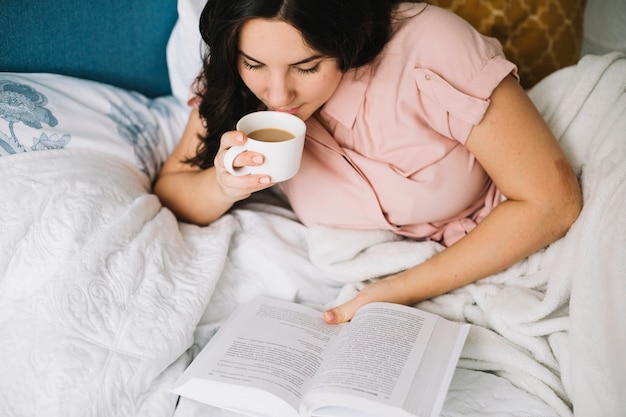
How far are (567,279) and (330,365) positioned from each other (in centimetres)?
46

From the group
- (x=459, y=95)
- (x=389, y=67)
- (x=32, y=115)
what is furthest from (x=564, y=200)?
(x=32, y=115)

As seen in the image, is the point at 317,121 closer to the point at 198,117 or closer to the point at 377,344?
the point at 198,117

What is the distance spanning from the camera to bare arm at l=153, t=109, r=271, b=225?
4.25 feet

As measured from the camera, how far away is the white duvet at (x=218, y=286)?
94cm

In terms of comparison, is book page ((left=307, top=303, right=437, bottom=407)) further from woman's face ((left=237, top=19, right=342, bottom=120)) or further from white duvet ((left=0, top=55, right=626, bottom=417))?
woman's face ((left=237, top=19, right=342, bottom=120))

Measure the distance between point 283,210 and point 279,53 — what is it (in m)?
0.51

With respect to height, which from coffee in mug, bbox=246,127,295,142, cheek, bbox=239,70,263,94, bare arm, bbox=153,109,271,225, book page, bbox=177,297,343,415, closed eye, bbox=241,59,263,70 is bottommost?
book page, bbox=177,297,343,415

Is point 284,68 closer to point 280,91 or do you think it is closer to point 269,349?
point 280,91

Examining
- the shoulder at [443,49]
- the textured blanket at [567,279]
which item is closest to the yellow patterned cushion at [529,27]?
the textured blanket at [567,279]

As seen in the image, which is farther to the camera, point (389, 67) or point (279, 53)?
point (389, 67)

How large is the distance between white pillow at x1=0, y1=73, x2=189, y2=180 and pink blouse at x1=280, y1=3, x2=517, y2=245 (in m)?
0.35

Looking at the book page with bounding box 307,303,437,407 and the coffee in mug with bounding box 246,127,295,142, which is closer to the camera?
the book page with bounding box 307,303,437,407

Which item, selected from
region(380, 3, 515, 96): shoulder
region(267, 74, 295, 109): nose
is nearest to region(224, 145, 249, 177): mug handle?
region(267, 74, 295, 109): nose

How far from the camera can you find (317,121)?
4.26 feet
